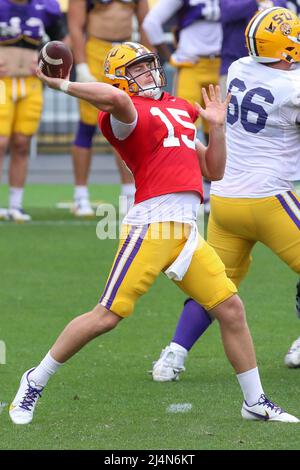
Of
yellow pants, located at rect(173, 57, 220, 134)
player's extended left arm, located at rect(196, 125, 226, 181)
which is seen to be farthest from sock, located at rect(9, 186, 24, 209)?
player's extended left arm, located at rect(196, 125, 226, 181)

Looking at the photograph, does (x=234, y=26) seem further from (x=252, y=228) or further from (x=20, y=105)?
(x=252, y=228)

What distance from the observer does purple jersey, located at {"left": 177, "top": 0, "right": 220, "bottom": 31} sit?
11634 millimetres

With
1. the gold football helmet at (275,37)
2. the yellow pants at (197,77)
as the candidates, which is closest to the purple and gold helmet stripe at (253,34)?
the gold football helmet at (275,37)

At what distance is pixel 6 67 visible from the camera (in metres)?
11.3

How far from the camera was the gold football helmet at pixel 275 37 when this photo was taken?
6.25 metres

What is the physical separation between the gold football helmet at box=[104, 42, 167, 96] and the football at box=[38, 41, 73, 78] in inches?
14.1

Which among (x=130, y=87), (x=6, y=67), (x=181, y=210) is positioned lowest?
(x=6, y=67)

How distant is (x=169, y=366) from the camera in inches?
258

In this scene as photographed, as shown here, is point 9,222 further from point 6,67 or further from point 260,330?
→ point 260,330

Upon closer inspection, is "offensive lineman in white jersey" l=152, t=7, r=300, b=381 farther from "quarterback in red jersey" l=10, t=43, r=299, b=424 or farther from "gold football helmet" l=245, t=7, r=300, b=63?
"quarterback in red jersey" l=10, t=43, r=299, b=424

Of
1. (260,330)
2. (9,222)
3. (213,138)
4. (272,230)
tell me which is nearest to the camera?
(213,138)

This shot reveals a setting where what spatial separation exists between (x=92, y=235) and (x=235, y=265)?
194 inches

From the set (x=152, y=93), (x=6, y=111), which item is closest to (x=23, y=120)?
(x=6, y=111)

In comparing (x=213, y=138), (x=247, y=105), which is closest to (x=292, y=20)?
(x=247, y=105)
